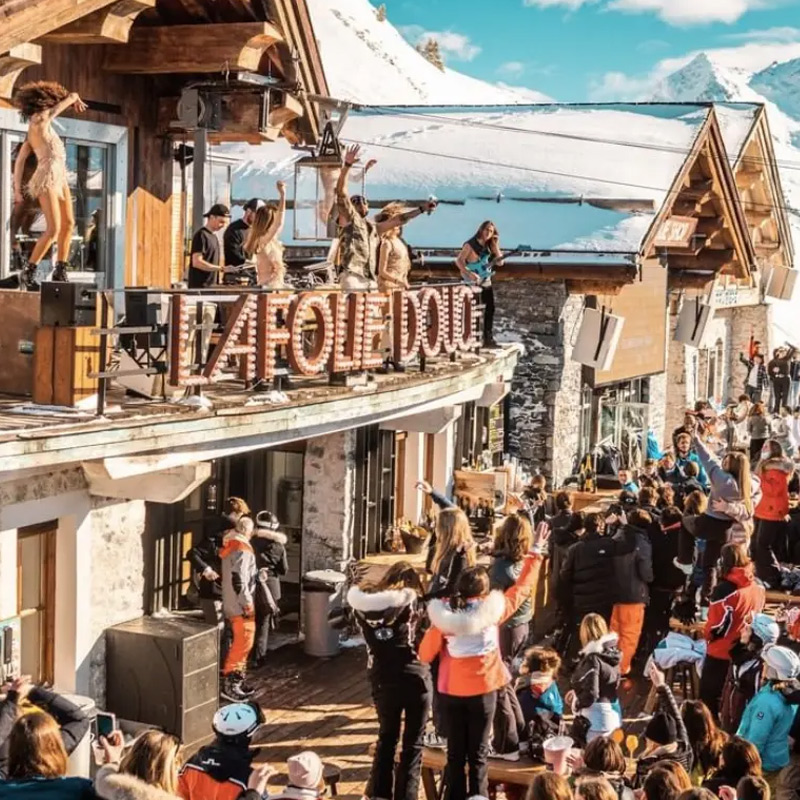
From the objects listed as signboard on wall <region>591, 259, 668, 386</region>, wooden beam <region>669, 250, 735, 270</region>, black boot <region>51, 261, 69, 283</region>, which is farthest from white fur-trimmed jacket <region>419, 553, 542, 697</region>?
wooden beam <region>669, 250, 735, 270</region>

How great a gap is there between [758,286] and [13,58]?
2576 cm

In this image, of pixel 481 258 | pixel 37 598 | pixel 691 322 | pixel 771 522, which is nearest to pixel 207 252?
pixel 37 598

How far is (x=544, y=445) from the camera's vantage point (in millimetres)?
20656

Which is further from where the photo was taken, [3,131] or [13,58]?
[3,131]

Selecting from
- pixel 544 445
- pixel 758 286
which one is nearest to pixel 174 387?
pixel 544 445

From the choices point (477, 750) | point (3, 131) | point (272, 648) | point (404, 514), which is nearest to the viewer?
point (477, 750)

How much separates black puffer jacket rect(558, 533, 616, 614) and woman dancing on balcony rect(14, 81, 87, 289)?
4.90 meters

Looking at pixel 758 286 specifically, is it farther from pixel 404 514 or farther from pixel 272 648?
pixel 272 648

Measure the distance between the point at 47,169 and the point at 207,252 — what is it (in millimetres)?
1829

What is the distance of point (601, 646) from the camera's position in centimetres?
949

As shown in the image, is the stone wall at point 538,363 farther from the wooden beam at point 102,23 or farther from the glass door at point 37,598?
the glass door at point 37,598

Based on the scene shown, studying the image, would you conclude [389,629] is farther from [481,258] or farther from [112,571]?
[481,258]

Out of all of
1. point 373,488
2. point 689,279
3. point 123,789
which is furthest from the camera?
point 689,279

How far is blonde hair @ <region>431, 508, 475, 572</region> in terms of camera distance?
33.4 feet
